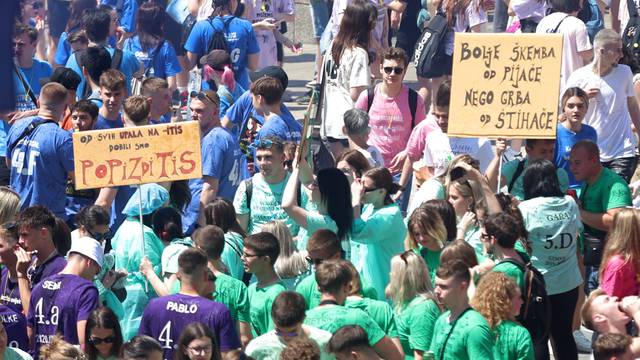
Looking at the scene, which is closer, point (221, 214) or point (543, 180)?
point (543, 180)

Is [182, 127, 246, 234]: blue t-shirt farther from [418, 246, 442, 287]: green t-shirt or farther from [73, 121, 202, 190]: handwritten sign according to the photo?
[418, 246, 442, 287]: green t-shirt

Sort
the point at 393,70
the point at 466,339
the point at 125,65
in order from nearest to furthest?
1. the point at 466,339
2. the point at 393,70
3. the point at 125,65

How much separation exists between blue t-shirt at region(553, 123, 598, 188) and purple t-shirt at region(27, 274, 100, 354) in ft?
14.3

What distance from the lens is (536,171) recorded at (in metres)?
9.47

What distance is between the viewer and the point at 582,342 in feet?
34.9

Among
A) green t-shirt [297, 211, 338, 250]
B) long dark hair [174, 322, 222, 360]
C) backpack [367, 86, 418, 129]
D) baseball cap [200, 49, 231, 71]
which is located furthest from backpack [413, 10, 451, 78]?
long dark hair [174, 322, 222, 360]

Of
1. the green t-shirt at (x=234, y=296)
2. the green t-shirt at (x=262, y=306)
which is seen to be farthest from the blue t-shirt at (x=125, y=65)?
the green t-shirt at (x=262, y=306)

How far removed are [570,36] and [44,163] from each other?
5407 millimetres

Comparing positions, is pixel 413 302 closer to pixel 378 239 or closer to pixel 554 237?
pixel 378 239

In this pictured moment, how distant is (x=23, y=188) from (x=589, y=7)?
25.9 ft

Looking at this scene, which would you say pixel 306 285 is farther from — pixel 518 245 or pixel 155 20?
pixel 155 20

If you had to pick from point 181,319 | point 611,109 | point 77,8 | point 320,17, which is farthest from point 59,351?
point 320,17

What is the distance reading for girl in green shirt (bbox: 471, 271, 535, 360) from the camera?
7789mm

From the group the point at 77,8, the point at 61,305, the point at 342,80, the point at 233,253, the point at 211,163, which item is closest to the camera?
the point at 61,305
